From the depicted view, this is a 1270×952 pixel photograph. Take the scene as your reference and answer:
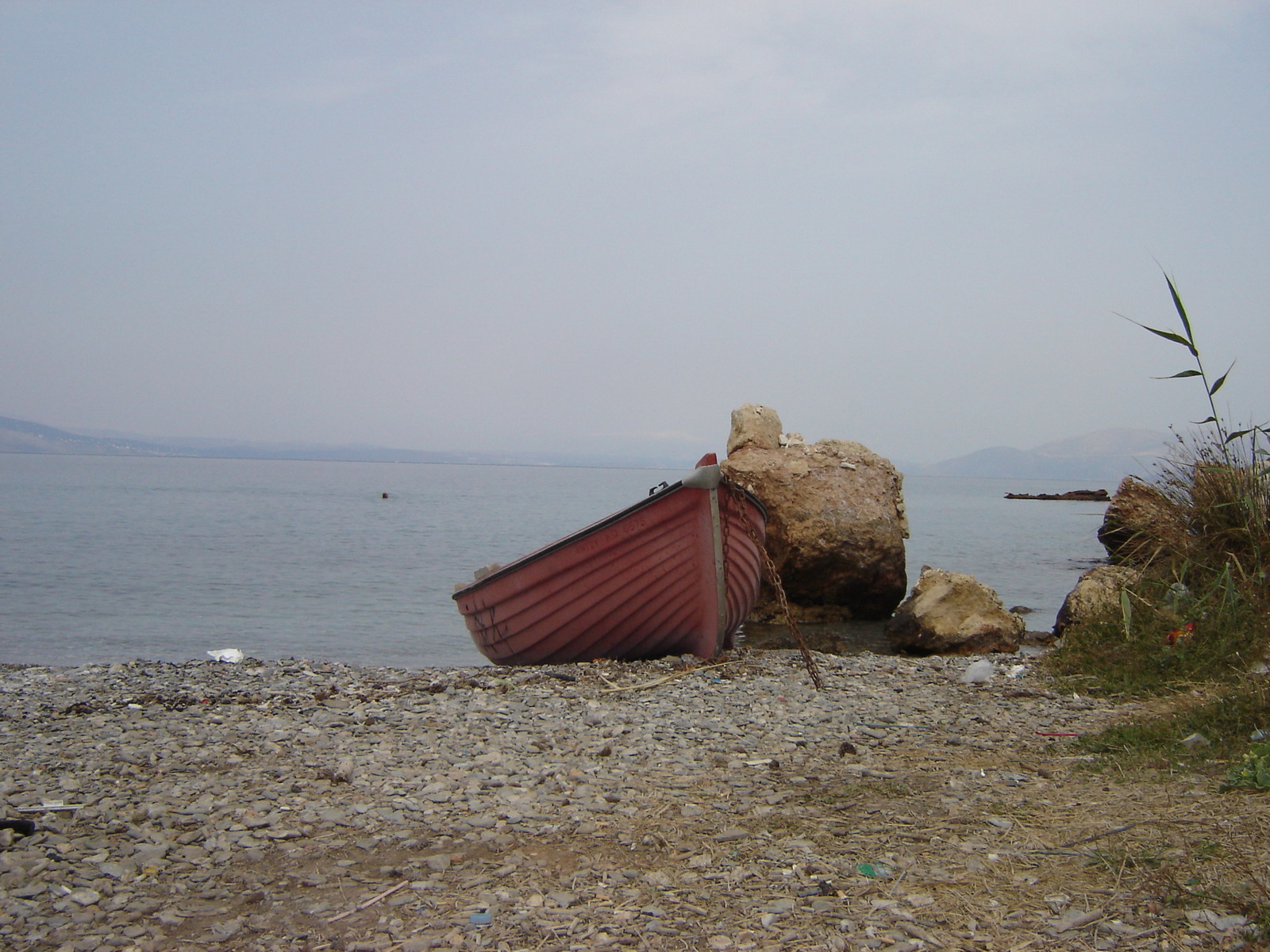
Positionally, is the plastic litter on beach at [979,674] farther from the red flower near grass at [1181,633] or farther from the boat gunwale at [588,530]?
the boat gunwale at [588,530]

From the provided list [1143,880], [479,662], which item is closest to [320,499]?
[479,662]

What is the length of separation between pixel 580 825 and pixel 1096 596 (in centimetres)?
786

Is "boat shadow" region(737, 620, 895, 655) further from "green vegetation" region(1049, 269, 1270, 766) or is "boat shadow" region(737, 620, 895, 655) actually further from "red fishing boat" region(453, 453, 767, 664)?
"green vegetation" region(1049, 269, 1270, 766)

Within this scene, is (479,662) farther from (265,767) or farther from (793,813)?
(793,813)

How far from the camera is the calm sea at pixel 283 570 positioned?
561 inches

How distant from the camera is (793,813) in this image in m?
4.38

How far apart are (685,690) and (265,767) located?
11.1 feet

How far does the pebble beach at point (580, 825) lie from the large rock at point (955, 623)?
4483 millimetres

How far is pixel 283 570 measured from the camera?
2361 centimetres

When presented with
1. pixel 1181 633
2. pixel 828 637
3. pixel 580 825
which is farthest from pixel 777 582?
pixel 828 637

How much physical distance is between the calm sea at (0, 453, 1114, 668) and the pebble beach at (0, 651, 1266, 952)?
17.3ft

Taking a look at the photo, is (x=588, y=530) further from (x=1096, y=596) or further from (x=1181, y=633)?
(x=1096, y=596)

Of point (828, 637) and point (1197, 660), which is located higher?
point (1197, 660)

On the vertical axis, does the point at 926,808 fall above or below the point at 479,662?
above
